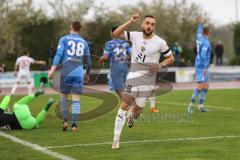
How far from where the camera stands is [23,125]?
40.4ft

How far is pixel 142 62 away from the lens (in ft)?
32.0

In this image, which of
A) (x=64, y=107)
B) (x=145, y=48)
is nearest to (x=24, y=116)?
(x=64, y=107)

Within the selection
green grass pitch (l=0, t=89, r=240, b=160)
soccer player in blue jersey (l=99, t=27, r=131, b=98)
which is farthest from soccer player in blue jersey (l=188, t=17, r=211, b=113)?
soccer player in blue jersey (l=99, t=27, r=131, b=98)

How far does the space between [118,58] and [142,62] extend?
24.9ft

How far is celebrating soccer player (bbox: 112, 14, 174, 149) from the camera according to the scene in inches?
378

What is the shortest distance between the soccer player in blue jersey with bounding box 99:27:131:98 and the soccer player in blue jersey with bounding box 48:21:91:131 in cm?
462

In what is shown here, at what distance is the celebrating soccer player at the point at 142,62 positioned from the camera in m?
9.60

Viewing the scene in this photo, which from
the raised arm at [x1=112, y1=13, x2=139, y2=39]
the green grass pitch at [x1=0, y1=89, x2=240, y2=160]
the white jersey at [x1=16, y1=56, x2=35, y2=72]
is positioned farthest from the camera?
the white jersey at [x1=16, y1=56, x2=35, y2=72]

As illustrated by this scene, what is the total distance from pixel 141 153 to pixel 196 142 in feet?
5.24

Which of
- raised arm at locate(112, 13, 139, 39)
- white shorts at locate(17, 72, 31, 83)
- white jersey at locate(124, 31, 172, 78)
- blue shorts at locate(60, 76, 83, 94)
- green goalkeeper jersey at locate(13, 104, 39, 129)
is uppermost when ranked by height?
raised arm at locate(112, 13, 139, 39)

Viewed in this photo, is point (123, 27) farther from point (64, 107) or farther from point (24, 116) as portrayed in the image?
point (24, 116)

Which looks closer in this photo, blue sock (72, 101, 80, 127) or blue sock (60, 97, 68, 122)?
blue sock (72, 101, 80, 127)

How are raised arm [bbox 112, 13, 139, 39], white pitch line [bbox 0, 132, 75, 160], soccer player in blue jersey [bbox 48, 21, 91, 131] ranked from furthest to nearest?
1. soccer player in blue jersey [bbox 48, 21, 91, 131]
2. raised arm [bbox 112, 13, 139, 39]
3. white pitch line [bbox 0, 132, 75, 160]

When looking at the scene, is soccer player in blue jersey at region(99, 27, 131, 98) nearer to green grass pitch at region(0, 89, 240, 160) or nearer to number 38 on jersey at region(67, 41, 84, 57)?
green grass pitch at region(0, 89, 240, 160)
